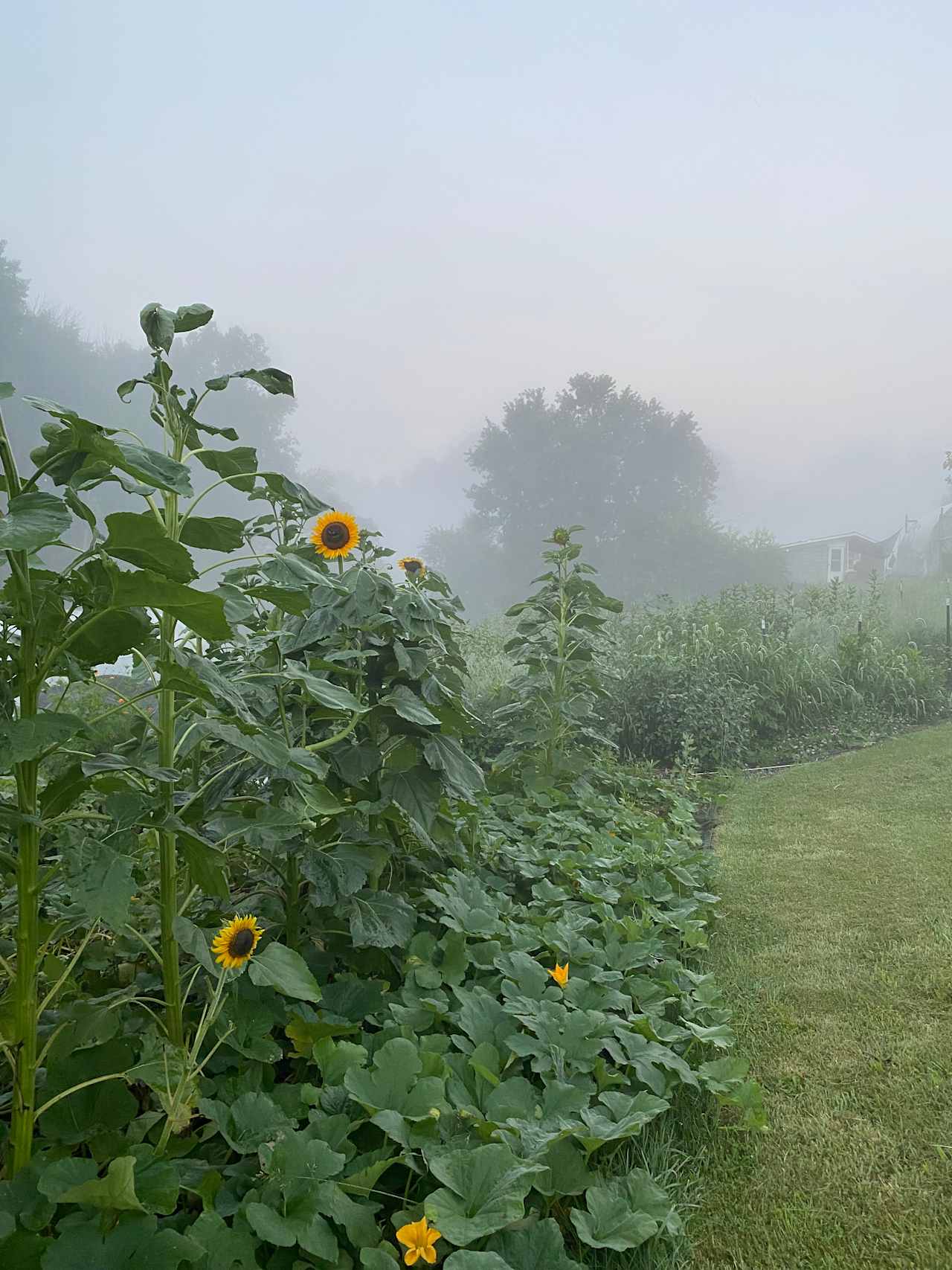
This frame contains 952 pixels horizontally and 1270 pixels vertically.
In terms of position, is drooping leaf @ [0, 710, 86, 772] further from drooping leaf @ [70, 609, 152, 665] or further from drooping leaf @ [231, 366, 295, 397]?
drooping leaf @ [231, 366, 295, 397]

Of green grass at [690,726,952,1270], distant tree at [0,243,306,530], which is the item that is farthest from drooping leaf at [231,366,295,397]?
distant tree at [0,243,306,530]

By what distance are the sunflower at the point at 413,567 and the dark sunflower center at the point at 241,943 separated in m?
0.98

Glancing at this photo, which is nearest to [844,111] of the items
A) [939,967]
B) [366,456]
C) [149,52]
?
[366,456]

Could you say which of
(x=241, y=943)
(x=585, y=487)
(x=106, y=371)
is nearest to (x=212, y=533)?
(x=241, y=943)

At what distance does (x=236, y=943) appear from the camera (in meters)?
0.98

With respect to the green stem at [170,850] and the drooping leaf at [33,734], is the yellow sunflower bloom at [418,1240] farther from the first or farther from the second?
the drooping leaf at [33,734]

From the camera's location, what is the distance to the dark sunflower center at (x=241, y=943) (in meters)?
0.98

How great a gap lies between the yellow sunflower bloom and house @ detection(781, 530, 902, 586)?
95.7 feet

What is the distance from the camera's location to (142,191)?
137 feet

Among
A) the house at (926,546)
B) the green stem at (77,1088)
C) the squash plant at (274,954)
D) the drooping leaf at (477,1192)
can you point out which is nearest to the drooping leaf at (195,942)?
the squash plant at (274,954)

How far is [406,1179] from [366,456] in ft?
177

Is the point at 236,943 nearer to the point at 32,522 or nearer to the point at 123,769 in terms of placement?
the point at 123,769

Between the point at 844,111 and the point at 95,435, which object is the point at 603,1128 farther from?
the point at 844,111

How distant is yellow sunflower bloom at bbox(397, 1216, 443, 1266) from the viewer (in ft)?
2.52
